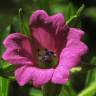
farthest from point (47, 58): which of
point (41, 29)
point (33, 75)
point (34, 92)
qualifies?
point (34, 92)

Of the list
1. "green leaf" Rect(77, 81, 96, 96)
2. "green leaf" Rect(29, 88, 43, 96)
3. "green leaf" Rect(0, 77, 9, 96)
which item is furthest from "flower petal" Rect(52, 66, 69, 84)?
"green leaf" Rect(29, 88, 43, 96)

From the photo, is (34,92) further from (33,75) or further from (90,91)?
(33,75)

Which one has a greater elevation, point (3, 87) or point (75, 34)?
point (75, 34)

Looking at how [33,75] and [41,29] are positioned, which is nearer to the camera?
[33,75]

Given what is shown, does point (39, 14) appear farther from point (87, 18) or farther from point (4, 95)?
point (87, 18)

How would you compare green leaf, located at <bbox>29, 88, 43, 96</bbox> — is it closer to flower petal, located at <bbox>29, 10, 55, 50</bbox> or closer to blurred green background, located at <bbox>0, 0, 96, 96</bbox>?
blurred green background, located at <bbox>0, 0, 96, 96</bbox>

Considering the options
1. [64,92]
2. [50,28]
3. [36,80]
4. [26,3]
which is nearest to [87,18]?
[26,3]
